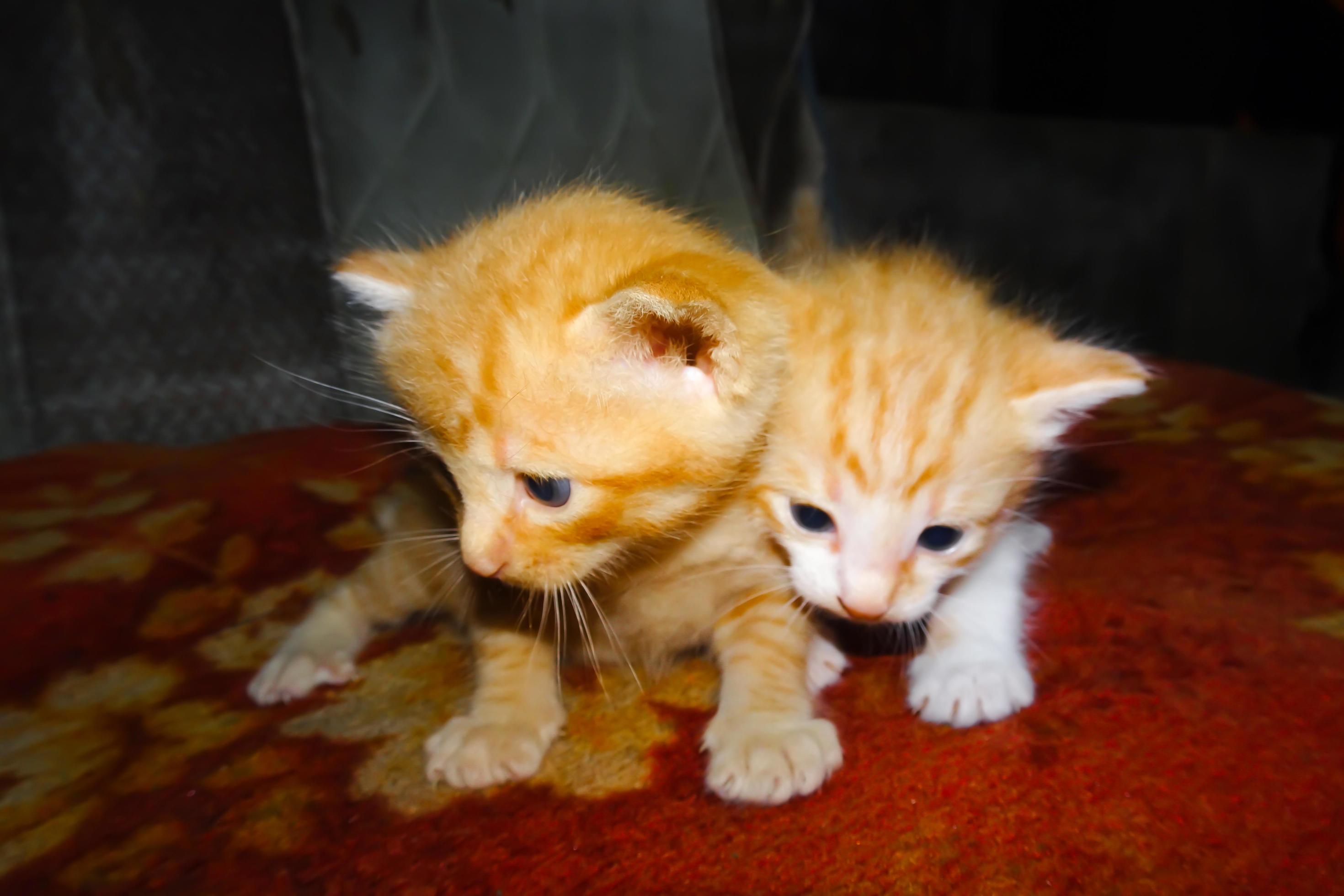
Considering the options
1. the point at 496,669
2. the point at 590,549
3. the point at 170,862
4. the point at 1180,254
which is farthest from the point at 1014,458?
the point at 1180,254

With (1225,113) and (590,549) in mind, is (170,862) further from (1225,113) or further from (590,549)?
(1225,113)

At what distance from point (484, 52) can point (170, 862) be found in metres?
1.41

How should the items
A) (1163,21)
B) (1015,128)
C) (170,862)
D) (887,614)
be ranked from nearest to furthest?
(170,862), (887,614), (1015,128), (1163,21)

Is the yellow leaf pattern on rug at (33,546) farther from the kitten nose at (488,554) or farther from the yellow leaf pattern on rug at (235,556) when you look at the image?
the kitten nose at (488,554)

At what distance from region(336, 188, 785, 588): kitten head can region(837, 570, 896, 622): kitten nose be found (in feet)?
0.44

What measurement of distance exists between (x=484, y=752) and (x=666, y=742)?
158 millimetres

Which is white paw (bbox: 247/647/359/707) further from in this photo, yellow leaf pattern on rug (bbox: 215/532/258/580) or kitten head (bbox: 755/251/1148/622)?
kitten head (bbox: 755/251/1148/622)

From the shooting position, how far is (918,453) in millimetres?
799

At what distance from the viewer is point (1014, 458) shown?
0.86m

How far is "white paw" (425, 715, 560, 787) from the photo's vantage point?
2.50ft

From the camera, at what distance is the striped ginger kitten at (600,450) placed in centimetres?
71

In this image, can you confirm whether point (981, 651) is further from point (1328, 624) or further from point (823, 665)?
point (1328, 624)

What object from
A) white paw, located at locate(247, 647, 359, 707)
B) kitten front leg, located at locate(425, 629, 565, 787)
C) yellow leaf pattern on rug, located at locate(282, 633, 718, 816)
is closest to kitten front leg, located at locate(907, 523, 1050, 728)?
yellow leaf pattern on rug, located at locate(282, 633, 718, 816)

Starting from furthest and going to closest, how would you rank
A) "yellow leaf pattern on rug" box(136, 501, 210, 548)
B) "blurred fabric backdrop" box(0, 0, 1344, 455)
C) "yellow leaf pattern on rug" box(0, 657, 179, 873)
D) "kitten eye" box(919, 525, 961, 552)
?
"blurred fabric backdrop" box(0, 0, 1344, 455) → "yellow leaf pattern on rug" box(136, 501, 210, 548) → "kitten eye" box(919, 525, 961, 552) → "yellow leaf pattern on rug" box(0, 657, 179, 873)
